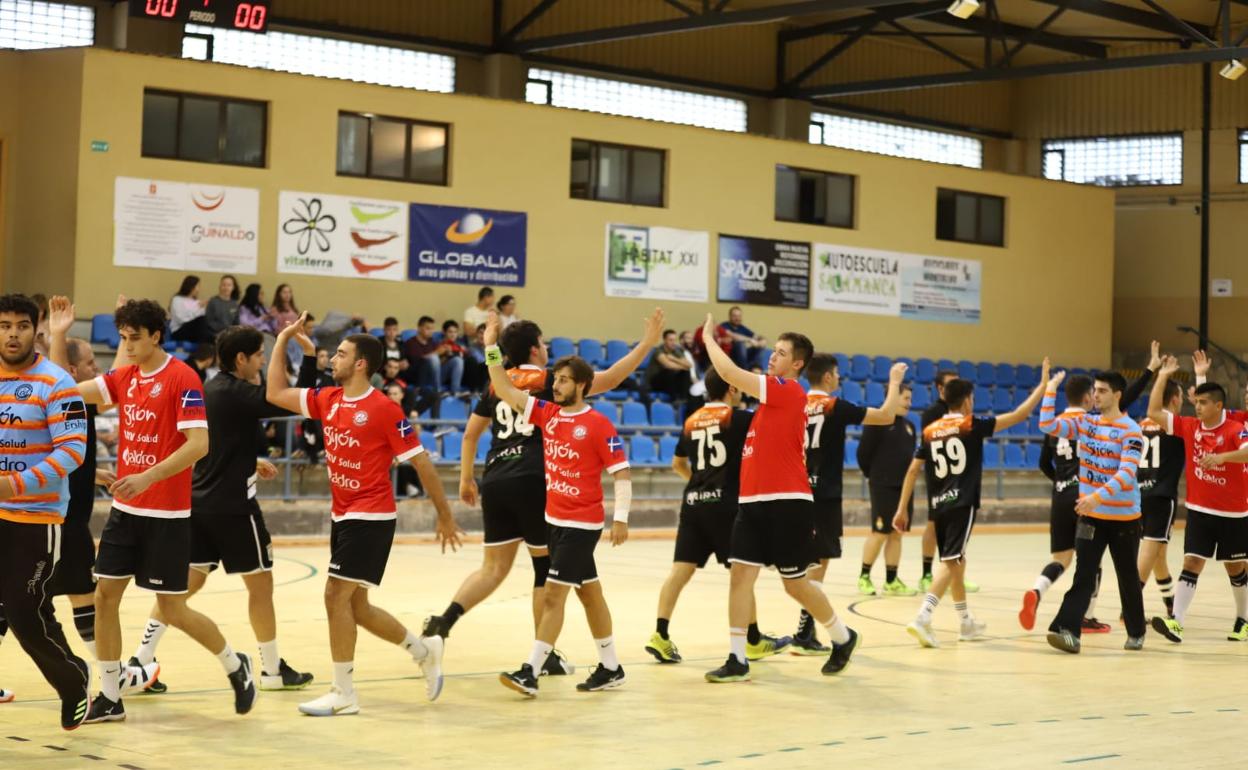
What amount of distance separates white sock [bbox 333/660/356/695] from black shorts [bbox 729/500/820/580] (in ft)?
8.05

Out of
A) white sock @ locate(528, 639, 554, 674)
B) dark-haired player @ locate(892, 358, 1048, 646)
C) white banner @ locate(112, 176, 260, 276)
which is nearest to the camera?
white sock @ locate(528, 639, 554, 674)

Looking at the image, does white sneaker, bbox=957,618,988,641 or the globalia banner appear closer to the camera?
white sneaker, bbox=957,618,988,641

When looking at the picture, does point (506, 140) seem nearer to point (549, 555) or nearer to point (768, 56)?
point (768, 56)

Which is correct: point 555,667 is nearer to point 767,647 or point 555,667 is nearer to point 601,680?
point 601,680

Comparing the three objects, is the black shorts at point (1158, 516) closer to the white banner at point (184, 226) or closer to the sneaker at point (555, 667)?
the sneaker at point (555, 667)

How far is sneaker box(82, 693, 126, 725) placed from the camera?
7160 mm

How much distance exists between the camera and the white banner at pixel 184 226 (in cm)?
2061

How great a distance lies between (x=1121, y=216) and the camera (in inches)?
1281

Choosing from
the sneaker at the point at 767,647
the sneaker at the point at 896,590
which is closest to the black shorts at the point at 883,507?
the sneaker at the point at 896,590

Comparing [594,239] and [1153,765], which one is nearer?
[1153,765]

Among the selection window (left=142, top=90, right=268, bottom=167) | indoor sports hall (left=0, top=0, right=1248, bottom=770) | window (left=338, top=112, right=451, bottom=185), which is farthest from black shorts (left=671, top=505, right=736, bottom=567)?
window (left=338, top=112, right=451, bottom=185)

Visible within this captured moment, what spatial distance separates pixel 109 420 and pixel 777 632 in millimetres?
9325

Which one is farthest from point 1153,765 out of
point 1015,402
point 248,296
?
point 1015,402

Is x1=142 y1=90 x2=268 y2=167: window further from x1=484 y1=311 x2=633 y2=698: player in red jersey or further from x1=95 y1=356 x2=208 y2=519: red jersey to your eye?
x1=95 y1=356 x2=208 y2=519: red jersey
